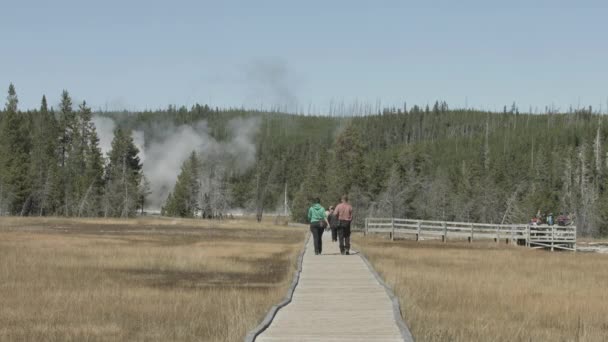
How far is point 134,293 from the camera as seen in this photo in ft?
60.7

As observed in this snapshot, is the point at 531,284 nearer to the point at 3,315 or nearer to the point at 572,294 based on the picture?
the point at 572,294

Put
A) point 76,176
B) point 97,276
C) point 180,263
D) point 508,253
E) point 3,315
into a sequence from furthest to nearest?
1. point 76,176
2. point 508,253
3. point 180,263
4. point 97,276
5. point 3,315

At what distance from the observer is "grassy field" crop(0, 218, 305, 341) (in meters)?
13.6

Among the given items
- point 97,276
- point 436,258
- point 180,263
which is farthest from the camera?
point 436,258

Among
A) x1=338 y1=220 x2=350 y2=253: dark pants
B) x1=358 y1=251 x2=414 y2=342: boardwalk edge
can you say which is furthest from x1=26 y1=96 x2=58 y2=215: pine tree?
x1=358 y1=251 x2=414 y2=342: boardwalk edge

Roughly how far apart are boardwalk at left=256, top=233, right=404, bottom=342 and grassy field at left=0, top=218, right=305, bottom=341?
24.1 inches

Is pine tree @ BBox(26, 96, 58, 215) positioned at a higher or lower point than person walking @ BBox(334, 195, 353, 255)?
higher

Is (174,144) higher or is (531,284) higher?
(174,144)

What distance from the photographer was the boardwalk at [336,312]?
36.5ft

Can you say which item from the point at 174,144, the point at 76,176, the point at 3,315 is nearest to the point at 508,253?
the point at 3,315

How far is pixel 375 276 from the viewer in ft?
64.6

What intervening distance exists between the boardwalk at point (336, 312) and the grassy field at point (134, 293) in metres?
0.61

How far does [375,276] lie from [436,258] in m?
12.9

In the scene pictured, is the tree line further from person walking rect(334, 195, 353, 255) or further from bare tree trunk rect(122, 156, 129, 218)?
person walking rect(334, 195, 353, 255)
